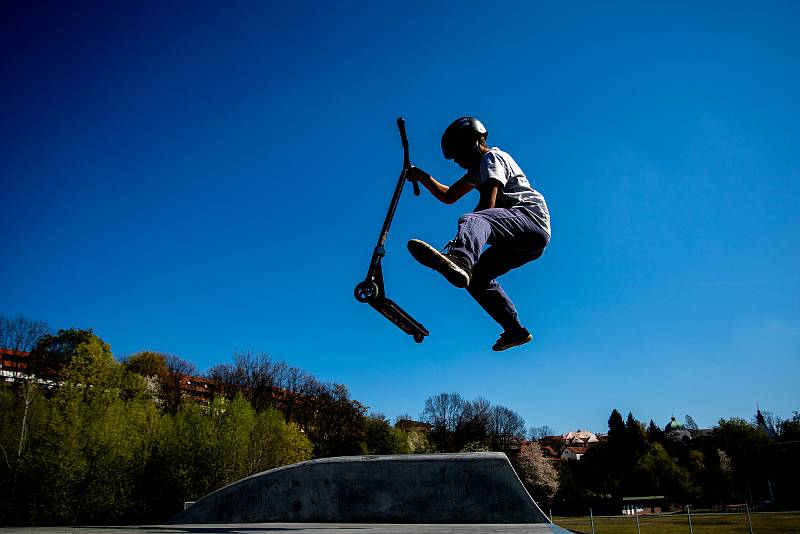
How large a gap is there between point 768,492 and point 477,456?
9708cm

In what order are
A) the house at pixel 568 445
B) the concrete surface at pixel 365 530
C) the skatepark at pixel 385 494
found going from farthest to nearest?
the house at pixel 568 445 → the skatepark at pixel 385 494 → the concrete surface at pixel 365 530

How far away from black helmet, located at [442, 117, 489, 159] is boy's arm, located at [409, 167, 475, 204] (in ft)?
1.06

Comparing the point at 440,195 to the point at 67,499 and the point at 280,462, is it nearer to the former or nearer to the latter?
the point at 67,499

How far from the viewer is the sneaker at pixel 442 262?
383 cm

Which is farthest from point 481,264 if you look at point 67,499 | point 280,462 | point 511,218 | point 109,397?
point 280,462

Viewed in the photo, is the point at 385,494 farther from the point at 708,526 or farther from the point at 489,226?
the point at 708,526

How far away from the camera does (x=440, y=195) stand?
19.2 ft

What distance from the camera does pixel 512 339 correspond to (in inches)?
233

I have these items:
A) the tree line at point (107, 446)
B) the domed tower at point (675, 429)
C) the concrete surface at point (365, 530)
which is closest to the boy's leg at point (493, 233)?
the concrete surface at point (365, 530)

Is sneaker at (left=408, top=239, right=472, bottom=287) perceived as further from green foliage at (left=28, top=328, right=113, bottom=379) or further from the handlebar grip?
green foliage at (left=28, top=328, right=113, bottom=379)

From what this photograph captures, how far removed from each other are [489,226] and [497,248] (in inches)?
25.0

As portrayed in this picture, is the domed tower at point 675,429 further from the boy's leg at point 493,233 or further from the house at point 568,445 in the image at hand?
the boy's leg at point 493,233

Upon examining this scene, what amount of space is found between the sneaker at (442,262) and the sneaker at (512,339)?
2.21 metres

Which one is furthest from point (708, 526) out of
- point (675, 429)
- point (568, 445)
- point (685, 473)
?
point (675, 429)
